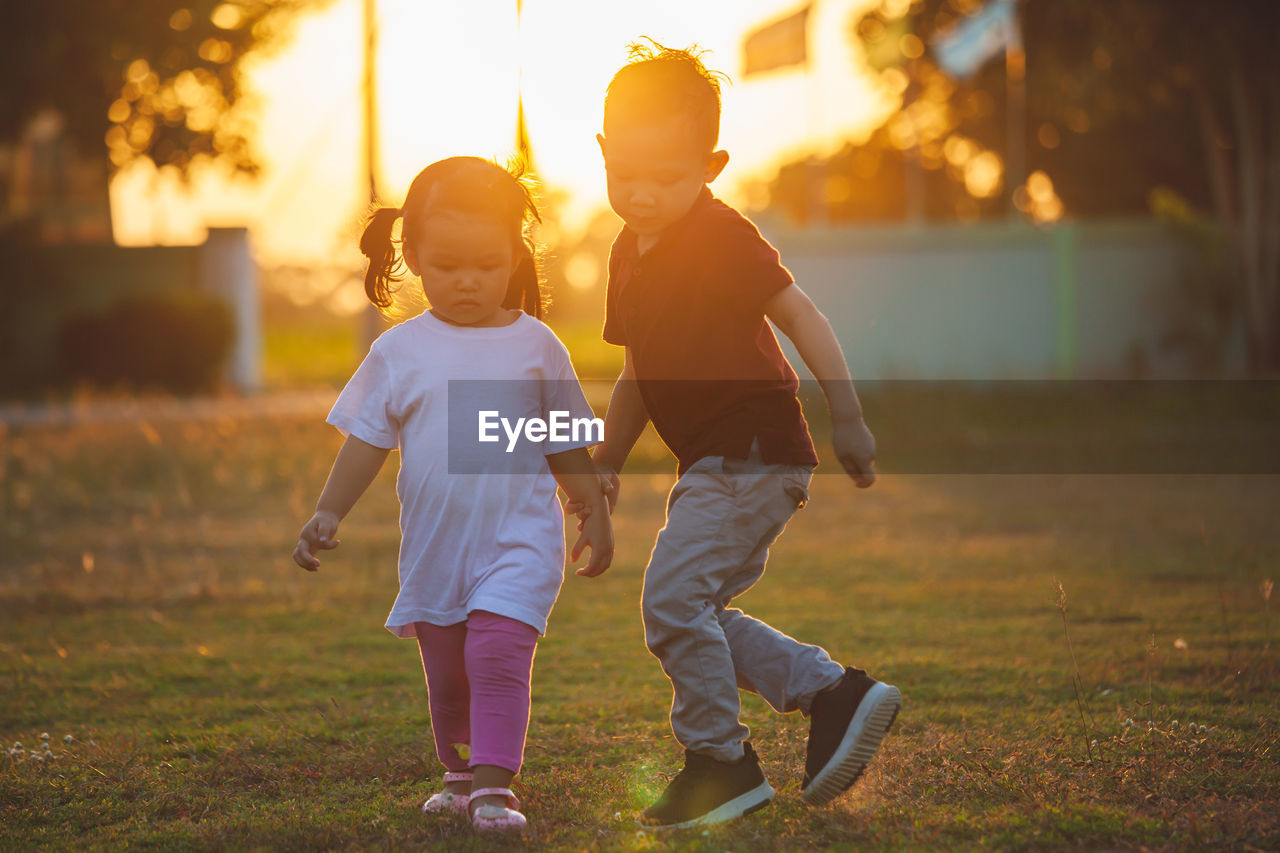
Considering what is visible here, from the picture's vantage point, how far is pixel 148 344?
63.7 feet

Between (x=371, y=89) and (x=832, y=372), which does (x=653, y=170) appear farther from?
(x=371, y=89)

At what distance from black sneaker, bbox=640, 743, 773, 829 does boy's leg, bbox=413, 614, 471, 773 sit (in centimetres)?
46

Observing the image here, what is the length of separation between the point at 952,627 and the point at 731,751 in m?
Result: 2.56

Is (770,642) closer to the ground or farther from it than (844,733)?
farther from it

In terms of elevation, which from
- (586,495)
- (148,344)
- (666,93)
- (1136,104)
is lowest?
(148,344)

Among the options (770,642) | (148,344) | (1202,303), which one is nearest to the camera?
(770,642)

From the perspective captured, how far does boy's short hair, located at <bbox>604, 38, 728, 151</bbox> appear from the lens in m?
3.10

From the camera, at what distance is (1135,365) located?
19.1m

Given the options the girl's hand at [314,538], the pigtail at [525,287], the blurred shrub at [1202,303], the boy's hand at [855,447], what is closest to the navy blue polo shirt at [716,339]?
the boy's hand at [855,447]

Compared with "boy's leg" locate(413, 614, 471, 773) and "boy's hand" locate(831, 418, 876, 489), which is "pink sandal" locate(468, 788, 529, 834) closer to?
"boy's leg" locate(413, 614, 471, 773)

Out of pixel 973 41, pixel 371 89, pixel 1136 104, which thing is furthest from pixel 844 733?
pixel 973 41

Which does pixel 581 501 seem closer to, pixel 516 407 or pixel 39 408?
pixel 516 407

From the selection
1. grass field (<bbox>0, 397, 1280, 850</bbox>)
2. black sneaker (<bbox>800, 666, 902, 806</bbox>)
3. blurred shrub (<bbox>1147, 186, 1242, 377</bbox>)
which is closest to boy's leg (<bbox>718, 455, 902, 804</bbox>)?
black sneaker (<bbox>800, 666, 902, 806</bbox>)

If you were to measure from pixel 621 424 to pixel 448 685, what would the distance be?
2.51ft
